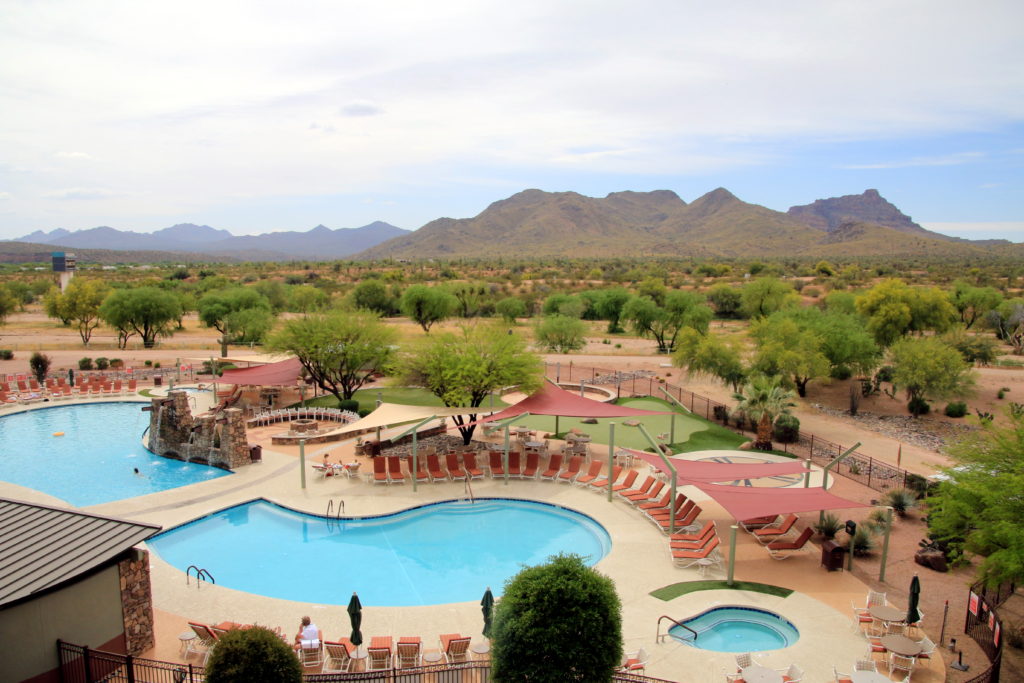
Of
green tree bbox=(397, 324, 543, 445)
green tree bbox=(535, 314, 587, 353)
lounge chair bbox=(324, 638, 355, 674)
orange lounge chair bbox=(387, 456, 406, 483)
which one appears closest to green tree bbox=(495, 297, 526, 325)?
green tree bbox=(535, 314, 587, 353)

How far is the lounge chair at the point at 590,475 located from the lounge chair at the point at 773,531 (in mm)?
5379

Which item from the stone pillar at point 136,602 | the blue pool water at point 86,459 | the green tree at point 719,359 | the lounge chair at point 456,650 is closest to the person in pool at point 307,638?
the lounge chair at point 456,650

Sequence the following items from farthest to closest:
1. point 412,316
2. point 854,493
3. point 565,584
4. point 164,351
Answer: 1. point 412,316
2. point 164,351
3. point 854,493
4. point 565,584

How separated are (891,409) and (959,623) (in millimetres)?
24670

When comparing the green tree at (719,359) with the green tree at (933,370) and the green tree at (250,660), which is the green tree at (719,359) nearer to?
the green tree at (933,370)

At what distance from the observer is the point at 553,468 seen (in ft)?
71.1

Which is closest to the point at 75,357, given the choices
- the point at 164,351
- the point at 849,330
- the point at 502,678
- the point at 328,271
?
the point at 164,351

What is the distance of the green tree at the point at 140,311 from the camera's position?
49.4 m

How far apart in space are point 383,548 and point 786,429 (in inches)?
688

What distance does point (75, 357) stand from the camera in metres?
45.6

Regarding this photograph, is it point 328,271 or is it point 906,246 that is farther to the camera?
point 906,246

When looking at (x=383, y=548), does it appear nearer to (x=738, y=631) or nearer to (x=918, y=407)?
(x=738, y=631)

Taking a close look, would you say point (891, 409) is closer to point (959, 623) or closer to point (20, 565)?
point (959, 623)

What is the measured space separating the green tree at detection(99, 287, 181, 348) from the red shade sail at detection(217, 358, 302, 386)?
2430cm
